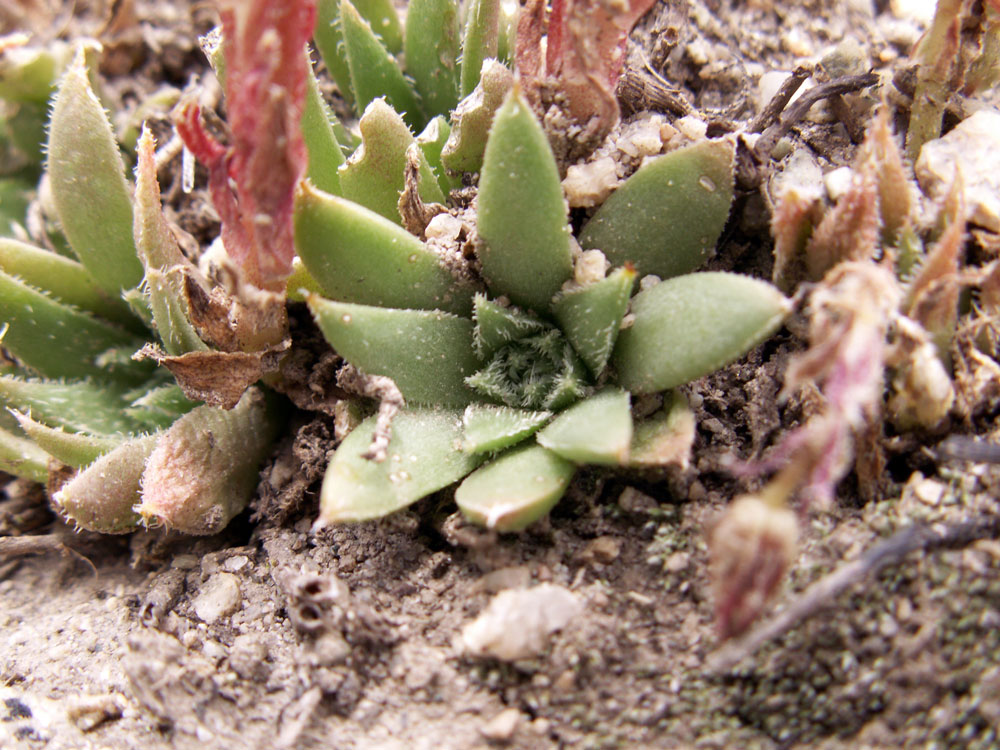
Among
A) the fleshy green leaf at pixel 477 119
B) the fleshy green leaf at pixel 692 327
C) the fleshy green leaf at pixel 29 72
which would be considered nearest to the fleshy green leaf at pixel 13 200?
the fleshy green leaf at pixel 29 72


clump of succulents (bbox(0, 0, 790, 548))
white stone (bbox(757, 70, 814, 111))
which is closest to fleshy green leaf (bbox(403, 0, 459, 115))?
clump of succulents (bbox(0, 0, 790, 548))

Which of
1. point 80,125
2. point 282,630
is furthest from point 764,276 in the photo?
point 80,125

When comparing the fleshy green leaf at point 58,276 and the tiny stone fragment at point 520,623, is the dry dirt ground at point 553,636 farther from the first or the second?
the fleshy green leaf at point 58,276

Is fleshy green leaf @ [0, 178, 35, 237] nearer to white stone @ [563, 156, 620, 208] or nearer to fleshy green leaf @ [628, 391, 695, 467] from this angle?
white stone @ [563, 156, 620, 208]

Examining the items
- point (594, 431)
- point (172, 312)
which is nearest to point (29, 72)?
point (172, 312)

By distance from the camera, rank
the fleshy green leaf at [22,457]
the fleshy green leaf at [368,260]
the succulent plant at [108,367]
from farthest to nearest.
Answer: the fleshy green leaf at [22,457] < the succulent plant at [108,367] < the fleshy green leaf at [368,260]

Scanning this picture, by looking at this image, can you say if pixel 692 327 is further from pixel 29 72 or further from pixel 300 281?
pixel 29 72
